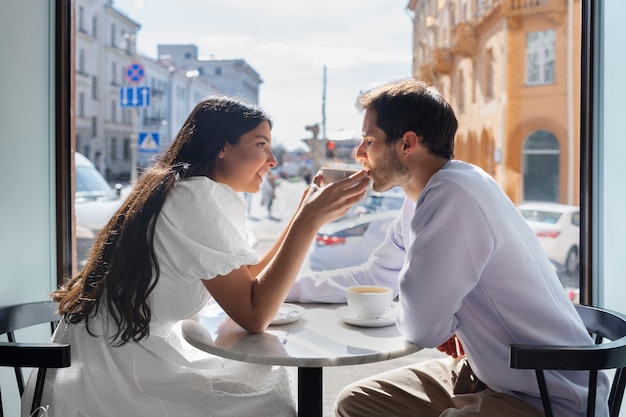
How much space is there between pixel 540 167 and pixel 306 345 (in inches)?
51.2

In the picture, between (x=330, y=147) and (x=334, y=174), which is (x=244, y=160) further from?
(x=330, y=147)

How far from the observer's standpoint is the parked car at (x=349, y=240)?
2.37m

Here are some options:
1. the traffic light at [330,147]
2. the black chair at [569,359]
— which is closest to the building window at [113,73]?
the traffic light at [330,147]

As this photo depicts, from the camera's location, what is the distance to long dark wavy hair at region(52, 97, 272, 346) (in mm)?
1429

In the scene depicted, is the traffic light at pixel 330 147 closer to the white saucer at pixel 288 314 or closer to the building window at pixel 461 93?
the building window at pixel 461 93

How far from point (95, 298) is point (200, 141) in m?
0.50

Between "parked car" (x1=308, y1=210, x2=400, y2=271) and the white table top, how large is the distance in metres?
0.73

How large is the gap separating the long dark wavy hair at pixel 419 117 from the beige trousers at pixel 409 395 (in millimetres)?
604

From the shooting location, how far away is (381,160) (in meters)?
1.63

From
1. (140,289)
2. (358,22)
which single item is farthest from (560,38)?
(140,289)

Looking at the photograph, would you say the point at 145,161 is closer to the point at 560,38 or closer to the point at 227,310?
the point at 227,310

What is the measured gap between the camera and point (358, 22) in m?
2.34

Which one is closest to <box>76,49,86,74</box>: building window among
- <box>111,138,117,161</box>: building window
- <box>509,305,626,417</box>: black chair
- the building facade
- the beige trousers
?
the building facade

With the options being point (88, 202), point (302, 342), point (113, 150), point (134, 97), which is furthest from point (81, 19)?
point (302, 342)
